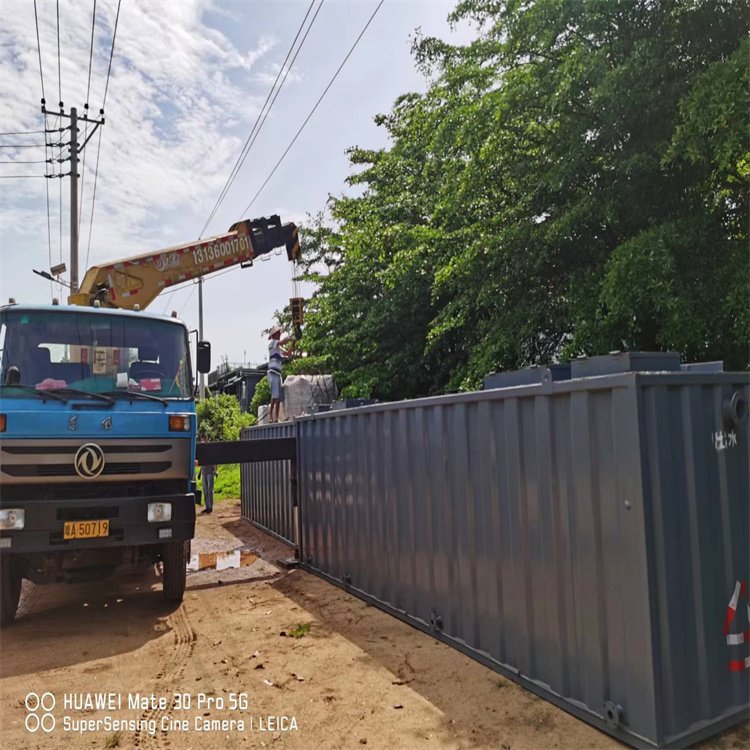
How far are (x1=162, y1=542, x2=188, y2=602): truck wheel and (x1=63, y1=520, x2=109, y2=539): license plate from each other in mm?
848

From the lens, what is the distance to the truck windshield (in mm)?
5723

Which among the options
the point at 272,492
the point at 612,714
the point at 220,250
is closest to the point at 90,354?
the point at 220,250

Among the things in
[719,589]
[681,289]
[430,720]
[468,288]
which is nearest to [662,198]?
[681,289]

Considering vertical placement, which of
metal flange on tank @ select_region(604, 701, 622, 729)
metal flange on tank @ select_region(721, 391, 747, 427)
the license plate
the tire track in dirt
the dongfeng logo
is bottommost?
the tire track in dirt

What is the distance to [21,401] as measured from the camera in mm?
5488

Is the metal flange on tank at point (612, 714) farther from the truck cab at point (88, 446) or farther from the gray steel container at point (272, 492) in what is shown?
the gray steel container at point (272, 492)

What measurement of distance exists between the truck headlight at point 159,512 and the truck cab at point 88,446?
0.01 metres

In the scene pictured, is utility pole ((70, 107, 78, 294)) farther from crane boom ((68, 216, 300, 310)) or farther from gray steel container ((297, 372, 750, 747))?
gray steel container ((297, 372, 750, 747))

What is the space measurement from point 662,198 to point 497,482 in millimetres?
5924

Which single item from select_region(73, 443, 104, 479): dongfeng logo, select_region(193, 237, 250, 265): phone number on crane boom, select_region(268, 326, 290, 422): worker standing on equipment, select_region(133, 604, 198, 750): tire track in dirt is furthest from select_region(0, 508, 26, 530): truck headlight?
select_region(268, 326, 290, 422): worker standing on equipment

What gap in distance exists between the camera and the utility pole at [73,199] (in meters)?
18.8

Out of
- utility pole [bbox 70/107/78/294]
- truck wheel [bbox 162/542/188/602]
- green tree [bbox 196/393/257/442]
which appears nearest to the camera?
truck wheel [bbox 162/542/188/602]

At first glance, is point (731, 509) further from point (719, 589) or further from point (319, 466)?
point (319, 466)

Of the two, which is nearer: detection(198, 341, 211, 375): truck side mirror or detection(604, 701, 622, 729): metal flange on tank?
detection(604, 701, 622, 729): metal flange on tank
